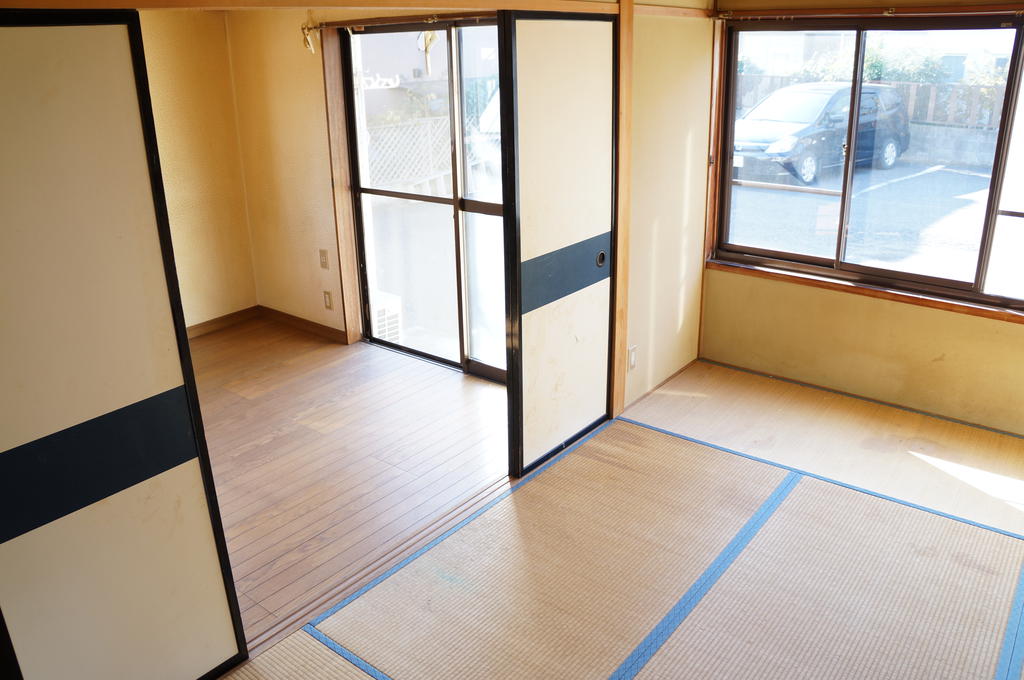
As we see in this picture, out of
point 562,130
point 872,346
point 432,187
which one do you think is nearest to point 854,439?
point 872,346

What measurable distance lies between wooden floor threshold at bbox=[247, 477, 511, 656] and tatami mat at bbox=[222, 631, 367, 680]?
0.15 ft

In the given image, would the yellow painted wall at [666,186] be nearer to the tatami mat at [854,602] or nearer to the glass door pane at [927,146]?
the glass door pane at [927,146]

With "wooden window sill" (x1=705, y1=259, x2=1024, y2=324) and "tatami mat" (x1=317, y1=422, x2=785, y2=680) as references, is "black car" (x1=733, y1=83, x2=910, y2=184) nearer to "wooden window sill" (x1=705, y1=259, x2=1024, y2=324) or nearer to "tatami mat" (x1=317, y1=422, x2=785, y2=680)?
"wooden window sill" (x1=705, y1=259, x2=1024, y2=324)

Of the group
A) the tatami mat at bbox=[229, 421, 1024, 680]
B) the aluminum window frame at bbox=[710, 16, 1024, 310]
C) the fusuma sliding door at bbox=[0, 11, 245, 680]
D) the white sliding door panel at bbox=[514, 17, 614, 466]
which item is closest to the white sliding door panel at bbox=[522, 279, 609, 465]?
the white sliding door panel at bbox=[514, 17, 614, 466]

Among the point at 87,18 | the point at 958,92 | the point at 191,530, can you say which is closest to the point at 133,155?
the point at 87,18

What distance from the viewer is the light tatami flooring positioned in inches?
132

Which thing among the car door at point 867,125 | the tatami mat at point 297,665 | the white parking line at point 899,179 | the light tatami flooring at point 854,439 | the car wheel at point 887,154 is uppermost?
the car door at point 867,125

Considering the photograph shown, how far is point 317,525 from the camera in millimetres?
3240

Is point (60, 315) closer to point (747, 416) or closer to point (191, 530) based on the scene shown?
point (191, 530)

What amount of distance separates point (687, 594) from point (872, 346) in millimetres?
2029

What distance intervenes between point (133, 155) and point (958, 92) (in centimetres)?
346

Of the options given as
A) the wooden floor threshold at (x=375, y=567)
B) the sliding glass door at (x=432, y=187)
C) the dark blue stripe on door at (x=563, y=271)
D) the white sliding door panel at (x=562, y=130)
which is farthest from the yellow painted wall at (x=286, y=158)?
the wooden floor threshold at (x=375, y=567)

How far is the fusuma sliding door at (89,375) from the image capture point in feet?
5.96

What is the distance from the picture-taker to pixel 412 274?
4750 millimetres
